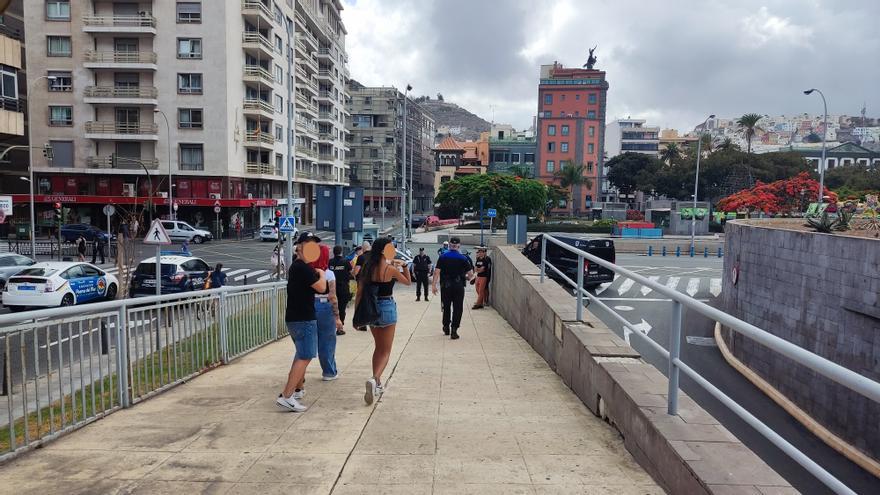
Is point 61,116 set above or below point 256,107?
below


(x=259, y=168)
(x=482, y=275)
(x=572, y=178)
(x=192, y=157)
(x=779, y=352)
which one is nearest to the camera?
(x=779, y=352)

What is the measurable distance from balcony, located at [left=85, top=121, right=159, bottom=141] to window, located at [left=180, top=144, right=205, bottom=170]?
2.15m

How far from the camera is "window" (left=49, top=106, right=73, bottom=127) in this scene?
44.6 metres

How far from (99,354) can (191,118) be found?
43.8 metres

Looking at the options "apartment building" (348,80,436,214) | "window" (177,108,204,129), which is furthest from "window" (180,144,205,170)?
"apartment building" (348,80,436,214)

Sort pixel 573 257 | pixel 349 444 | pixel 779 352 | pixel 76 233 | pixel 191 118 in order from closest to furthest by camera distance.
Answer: pixel 779 352 → pixel 349 444 → pixel 573 257 → pixel 76 233 → pixel 191 118

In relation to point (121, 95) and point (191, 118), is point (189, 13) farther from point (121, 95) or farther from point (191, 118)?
point (121, 95)

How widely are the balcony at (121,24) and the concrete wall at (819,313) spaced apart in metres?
43.5

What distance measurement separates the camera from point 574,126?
86.8 metres

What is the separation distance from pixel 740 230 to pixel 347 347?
1379cm

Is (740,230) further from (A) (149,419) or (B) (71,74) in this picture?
(B) (71,74)

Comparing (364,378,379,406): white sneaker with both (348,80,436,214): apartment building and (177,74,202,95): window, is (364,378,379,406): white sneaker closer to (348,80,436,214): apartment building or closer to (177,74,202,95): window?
(177,74,202,95): window

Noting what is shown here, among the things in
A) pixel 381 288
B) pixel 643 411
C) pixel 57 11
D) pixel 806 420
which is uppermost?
pixel 57 11

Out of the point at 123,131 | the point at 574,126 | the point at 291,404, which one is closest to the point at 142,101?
the point at 123,131
